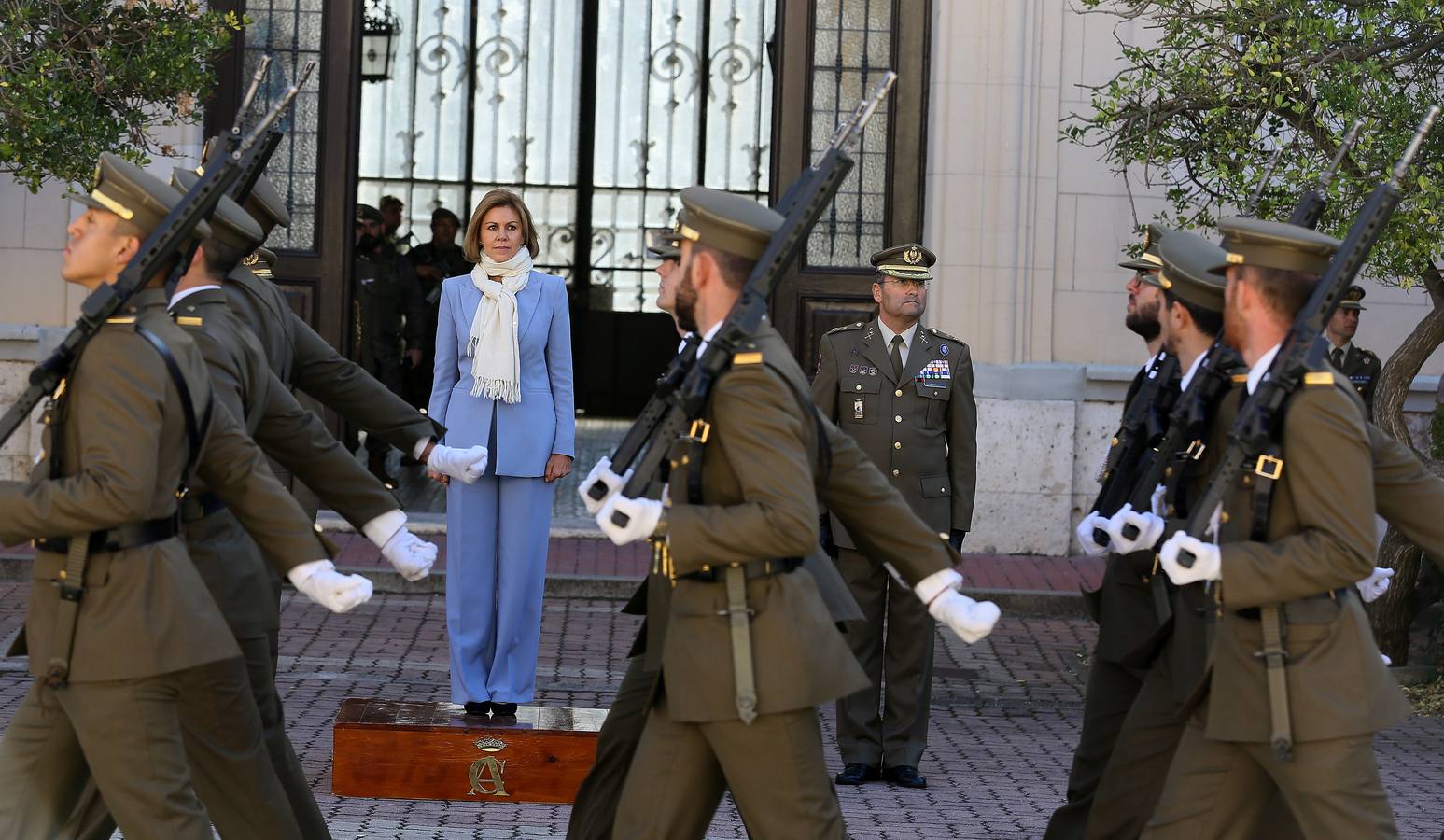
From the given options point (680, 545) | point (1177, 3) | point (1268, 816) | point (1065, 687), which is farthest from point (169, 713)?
point (1177, 3)

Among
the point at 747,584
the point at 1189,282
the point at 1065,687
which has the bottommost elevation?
the point at 1065,687

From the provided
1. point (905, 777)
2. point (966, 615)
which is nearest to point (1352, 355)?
point (905, 777)

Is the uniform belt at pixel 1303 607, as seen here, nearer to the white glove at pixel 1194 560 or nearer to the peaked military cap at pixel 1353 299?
the white glove at pixel 1194 560

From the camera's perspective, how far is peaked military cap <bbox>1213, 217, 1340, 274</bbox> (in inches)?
188

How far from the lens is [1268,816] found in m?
4.89

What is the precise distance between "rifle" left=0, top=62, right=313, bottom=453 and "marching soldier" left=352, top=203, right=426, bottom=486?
9665mm

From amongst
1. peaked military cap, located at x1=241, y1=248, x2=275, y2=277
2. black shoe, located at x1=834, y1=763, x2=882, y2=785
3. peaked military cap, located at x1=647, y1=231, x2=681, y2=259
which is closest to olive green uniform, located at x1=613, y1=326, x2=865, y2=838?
peaked military cap, located at x1=647, y1=231, x2=681, y2=259

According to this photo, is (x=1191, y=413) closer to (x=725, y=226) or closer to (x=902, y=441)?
(x=725, y=226)

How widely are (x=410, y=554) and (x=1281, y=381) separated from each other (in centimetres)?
→ 231

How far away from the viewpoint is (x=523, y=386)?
750 cm

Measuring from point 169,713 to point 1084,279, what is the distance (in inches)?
345

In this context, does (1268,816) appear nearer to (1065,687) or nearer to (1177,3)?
(1065,687)

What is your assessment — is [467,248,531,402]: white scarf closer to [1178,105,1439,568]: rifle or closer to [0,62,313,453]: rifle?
[0,62,313,453]: rifle

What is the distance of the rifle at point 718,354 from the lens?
4.52 m
